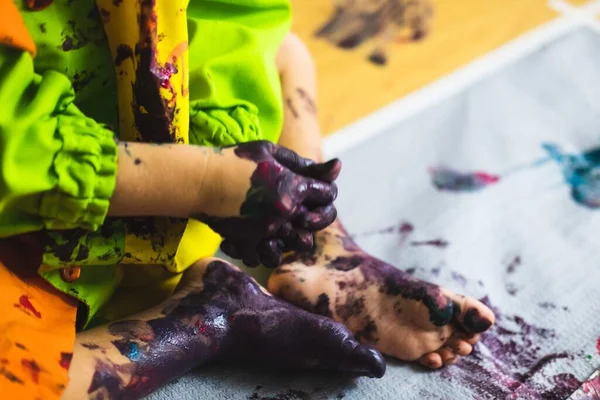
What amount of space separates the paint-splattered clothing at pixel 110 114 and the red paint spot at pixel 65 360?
67mm

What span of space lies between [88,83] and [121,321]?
0.23 meters

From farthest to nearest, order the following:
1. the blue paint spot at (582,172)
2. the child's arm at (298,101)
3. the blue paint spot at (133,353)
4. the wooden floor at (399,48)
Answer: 1. the wooden floor at (399,48)
2. the blue paint spot at (582,172)
3. the child's arm at (298,101)
4. the blue paint spot at (133,353)

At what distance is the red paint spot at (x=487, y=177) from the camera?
3.20 ft

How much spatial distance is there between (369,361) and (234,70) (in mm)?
342

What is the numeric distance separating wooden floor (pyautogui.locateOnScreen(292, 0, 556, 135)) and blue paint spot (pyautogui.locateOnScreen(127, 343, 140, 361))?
0.52 meters

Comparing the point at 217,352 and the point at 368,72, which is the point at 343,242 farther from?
the point at 368,72

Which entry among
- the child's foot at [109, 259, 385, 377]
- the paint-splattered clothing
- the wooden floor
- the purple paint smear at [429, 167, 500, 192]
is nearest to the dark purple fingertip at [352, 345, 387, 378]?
the child's foot at [109, 259, 385, 377]

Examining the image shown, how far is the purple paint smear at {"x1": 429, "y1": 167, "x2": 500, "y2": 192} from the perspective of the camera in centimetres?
97

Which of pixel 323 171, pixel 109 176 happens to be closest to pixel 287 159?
pixel 323 171

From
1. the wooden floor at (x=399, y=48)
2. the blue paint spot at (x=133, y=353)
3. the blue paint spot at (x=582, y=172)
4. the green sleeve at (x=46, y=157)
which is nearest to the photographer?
the green sleeve at (x=46, y=157)

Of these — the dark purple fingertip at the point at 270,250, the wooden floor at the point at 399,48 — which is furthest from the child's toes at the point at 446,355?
the wooden floor at the point at 399,48

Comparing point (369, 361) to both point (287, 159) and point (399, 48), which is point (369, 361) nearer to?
point (287, 159)

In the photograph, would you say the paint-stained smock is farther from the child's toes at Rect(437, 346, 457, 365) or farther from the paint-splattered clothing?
the child's toes at Rect(437, 346, 457, 365)

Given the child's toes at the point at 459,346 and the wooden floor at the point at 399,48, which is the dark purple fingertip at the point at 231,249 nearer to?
the child's toes at the point at 459,346
